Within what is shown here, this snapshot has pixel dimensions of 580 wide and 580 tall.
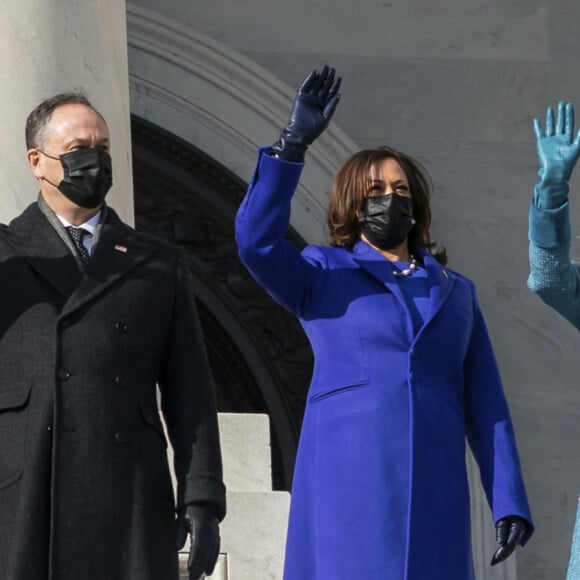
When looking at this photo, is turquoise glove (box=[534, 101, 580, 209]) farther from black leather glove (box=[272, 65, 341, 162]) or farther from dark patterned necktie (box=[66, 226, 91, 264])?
dark patterned necktie (box=[66, 226, 91, 264])

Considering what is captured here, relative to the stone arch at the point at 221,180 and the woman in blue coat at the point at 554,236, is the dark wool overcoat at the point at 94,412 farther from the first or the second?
the stone arch at the point at 221,180

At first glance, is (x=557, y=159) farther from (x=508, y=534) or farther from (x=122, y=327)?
(x=122, y=327)

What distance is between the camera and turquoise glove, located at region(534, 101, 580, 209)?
6203mm

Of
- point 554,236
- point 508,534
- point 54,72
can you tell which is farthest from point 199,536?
point 54,72

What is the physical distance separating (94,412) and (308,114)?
1.04 m

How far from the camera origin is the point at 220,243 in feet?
35.3

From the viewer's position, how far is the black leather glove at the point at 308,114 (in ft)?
20.1

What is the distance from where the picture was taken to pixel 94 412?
5598 millimetres

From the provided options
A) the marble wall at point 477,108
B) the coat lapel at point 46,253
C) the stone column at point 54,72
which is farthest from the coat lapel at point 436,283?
the marble wall at point 477,108

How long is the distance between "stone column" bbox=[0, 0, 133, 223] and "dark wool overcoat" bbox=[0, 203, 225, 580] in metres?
1.37

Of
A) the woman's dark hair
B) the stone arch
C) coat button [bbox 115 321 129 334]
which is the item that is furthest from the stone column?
the stone arch

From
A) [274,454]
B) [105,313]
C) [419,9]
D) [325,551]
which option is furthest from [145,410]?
[419,9]

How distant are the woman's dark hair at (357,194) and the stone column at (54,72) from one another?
1150 mm

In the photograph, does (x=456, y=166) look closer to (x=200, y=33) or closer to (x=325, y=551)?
(x=200, y=33)
